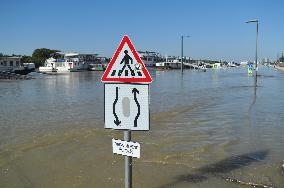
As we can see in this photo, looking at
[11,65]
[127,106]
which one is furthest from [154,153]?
[11,65]

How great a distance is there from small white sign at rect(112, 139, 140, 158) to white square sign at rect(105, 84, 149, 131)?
0.18 metres

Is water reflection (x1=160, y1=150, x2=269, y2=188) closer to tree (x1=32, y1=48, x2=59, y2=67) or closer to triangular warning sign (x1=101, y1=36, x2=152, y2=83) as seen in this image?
triangular warning sign (x1=101, y1=36, x2=152, y2=83)

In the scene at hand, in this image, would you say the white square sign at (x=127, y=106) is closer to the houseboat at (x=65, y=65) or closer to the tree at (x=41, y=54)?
the houseboat at (x=65, y=65)

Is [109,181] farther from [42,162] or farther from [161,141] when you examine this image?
[161,141]

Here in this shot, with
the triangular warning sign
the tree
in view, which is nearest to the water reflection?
the triangular warning sign

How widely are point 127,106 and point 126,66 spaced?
18.8 inches

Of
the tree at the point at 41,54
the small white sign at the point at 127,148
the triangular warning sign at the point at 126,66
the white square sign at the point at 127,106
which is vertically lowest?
the small white sign at the point at 127,148

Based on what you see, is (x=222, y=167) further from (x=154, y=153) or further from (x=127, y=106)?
(x=127, y=106)

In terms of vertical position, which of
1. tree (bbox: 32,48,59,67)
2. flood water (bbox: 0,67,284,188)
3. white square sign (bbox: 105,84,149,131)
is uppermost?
tree (bbox: 32,48,59,67)

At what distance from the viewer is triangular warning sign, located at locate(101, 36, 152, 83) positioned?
13.2 ft

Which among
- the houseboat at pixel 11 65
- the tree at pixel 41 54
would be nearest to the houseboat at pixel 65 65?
the houseboat at pixel 11 65

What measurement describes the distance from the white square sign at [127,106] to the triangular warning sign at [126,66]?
83 mm

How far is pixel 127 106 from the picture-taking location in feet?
13.5

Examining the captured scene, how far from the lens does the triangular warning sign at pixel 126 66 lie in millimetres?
4031
